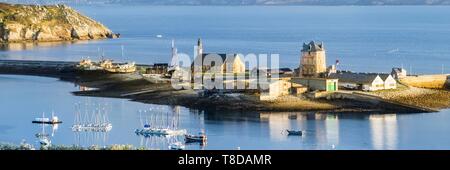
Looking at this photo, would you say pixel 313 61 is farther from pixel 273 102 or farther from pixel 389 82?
pixel 273 102

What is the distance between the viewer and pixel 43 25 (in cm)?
6894

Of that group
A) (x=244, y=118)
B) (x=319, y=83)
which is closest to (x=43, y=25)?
(x=319, y=83)

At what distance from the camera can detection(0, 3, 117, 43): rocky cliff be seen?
66688mm

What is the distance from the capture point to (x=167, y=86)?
122 feet

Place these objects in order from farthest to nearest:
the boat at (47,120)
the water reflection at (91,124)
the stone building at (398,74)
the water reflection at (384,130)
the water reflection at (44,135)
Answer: the stone building at (398,74), the boat at (47,120), the water reflection at (91,124), the water reflection at (384,130), the water reflection at (44,135)

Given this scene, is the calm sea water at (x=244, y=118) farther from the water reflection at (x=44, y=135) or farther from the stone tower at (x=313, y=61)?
the stone tower at (x=313, y=61)

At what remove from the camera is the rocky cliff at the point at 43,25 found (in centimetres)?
6669

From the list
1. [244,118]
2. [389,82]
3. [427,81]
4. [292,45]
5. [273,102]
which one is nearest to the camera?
[244,118]

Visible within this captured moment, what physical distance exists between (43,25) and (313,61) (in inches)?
1362

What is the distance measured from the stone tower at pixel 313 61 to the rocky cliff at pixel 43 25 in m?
32.1

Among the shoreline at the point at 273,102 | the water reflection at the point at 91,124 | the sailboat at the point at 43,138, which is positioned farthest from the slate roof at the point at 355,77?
the sailboat at the point at 43,138

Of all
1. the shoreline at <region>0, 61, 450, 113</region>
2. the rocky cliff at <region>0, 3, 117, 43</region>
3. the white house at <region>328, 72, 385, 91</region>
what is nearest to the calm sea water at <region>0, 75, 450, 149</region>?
the shoreline at <region>0, 61, 450, 113</region>
